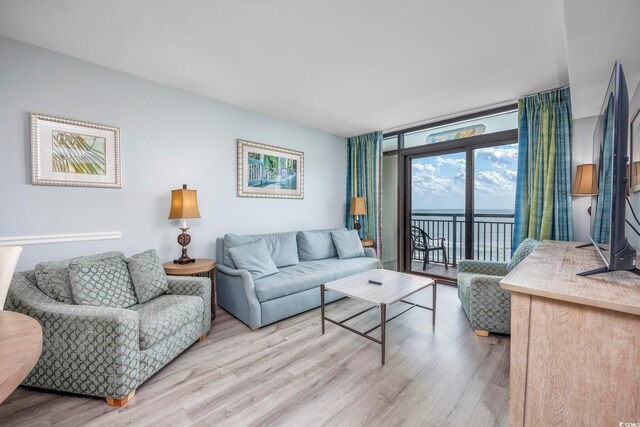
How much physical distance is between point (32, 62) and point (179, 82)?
1081mm

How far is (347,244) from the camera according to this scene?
3.95 m

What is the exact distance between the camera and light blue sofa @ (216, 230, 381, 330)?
257 cm

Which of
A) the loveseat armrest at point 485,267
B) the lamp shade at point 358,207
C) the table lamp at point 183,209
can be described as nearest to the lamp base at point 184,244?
the table lamp at point 183,209

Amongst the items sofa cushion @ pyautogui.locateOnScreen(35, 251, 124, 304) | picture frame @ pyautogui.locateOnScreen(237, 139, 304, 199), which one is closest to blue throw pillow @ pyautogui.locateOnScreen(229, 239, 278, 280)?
picture frame @ pyautogui.locateOnScreen(237, 139, 304, 199)

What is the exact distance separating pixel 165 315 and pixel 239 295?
820 mm

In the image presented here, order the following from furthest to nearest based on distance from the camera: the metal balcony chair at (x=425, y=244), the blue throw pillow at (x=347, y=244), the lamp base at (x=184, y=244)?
the metal balcony chair at (x=425, y=244) < the blue throw pillow at (x=347, y=244) < the lamp base at (x=184, y=244)

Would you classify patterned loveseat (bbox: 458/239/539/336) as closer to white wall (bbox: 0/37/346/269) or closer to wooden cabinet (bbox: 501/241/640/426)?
wooden cabinet (bbox: 501/241/640/426)

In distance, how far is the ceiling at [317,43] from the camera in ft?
5.80

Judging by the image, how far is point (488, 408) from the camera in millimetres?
1546

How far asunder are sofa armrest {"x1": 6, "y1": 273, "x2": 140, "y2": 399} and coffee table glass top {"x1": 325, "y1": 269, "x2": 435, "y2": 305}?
5.04 ft

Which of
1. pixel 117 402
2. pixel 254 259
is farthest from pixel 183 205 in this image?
pixel 117 402

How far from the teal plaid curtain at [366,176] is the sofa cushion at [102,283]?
3.49 meters

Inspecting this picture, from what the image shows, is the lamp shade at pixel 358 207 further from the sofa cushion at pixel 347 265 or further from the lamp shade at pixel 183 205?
the lamp shade at pixel 183 205

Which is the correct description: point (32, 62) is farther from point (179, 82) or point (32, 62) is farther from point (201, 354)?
point (201, 354)
